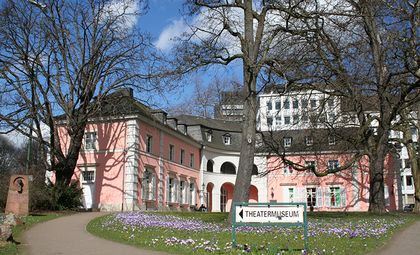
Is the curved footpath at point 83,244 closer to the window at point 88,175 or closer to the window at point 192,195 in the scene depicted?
the window at point 88,175

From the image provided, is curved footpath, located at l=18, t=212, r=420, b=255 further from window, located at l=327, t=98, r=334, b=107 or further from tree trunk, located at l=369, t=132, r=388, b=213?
window, located at l=327, t=98, r=334, b=107

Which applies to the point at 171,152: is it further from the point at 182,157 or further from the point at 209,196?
the point at 209,196

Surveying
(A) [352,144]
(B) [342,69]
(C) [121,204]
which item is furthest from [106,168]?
(B) [342,69]

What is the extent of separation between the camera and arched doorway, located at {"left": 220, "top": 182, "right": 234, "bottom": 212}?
170 feet

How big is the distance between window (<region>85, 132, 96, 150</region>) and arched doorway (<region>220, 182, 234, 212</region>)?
69.0 feet

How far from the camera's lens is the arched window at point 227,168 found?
170 ft

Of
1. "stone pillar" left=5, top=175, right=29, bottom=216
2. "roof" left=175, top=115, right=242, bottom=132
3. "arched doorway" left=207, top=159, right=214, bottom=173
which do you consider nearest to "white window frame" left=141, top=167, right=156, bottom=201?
"roof" left=175, top=115, right=242, bottom=132

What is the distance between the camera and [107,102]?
28.5m

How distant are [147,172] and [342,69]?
2079 centimetres

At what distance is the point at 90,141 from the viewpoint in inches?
1379

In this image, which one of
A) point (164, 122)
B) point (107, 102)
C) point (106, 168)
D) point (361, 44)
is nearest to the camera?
point (361, 44)

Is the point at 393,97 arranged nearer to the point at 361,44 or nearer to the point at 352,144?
the point at 361,44

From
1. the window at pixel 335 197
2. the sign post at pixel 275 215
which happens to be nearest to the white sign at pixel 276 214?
the sign post at pixel 275 215

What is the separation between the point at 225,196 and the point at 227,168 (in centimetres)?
349
